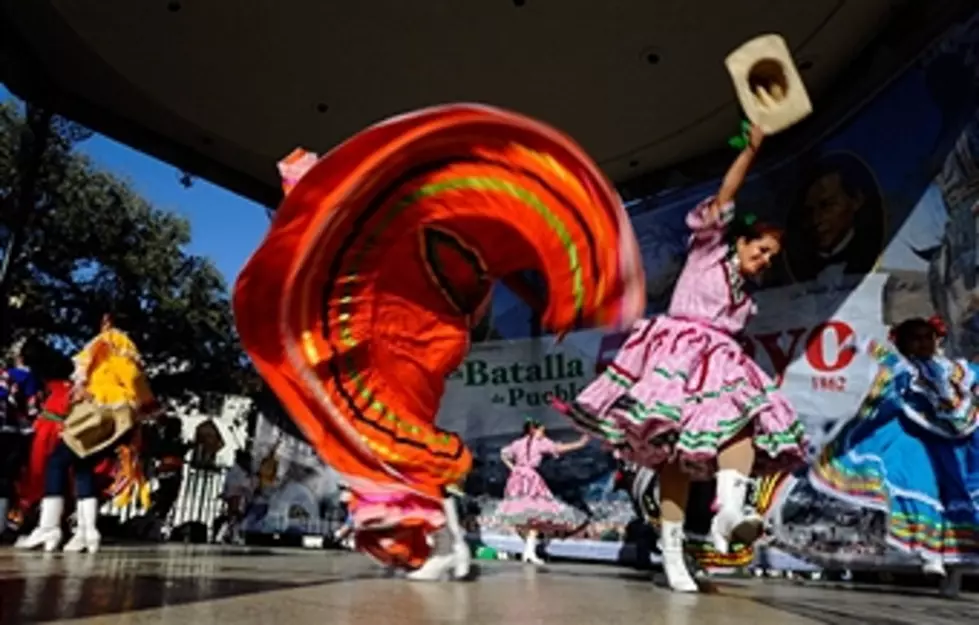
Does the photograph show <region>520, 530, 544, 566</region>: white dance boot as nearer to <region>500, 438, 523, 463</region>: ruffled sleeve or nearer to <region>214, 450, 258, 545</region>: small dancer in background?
<region>500, 438, 523, 463</region>: ruffled sleeve

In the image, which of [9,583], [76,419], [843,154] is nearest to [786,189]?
[843,154]

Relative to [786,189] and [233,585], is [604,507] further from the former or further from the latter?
[233,585]

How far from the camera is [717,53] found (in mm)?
6594

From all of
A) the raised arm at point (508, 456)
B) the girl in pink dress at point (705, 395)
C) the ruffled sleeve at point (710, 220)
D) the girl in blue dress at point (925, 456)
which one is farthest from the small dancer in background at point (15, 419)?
the girl in blue dress at point (925, 456)

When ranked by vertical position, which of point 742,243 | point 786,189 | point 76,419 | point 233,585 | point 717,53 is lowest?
point 233,585

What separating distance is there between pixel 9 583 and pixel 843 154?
229 inches

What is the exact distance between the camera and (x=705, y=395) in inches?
120

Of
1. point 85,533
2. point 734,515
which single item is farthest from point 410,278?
point 85,533

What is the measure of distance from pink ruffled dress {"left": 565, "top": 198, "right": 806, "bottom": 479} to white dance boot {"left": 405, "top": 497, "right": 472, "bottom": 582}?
69 centimetres

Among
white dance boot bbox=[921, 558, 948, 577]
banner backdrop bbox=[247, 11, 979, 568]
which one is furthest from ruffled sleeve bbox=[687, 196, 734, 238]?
white dance boot bbox=[921, 558, 948, 577]

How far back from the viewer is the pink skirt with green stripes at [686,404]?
3.01 metres

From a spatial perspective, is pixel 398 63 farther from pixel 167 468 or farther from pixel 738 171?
pixel 167 468

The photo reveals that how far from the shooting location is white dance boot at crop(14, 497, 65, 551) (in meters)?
4.72

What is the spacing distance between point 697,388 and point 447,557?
1088 millimetres
